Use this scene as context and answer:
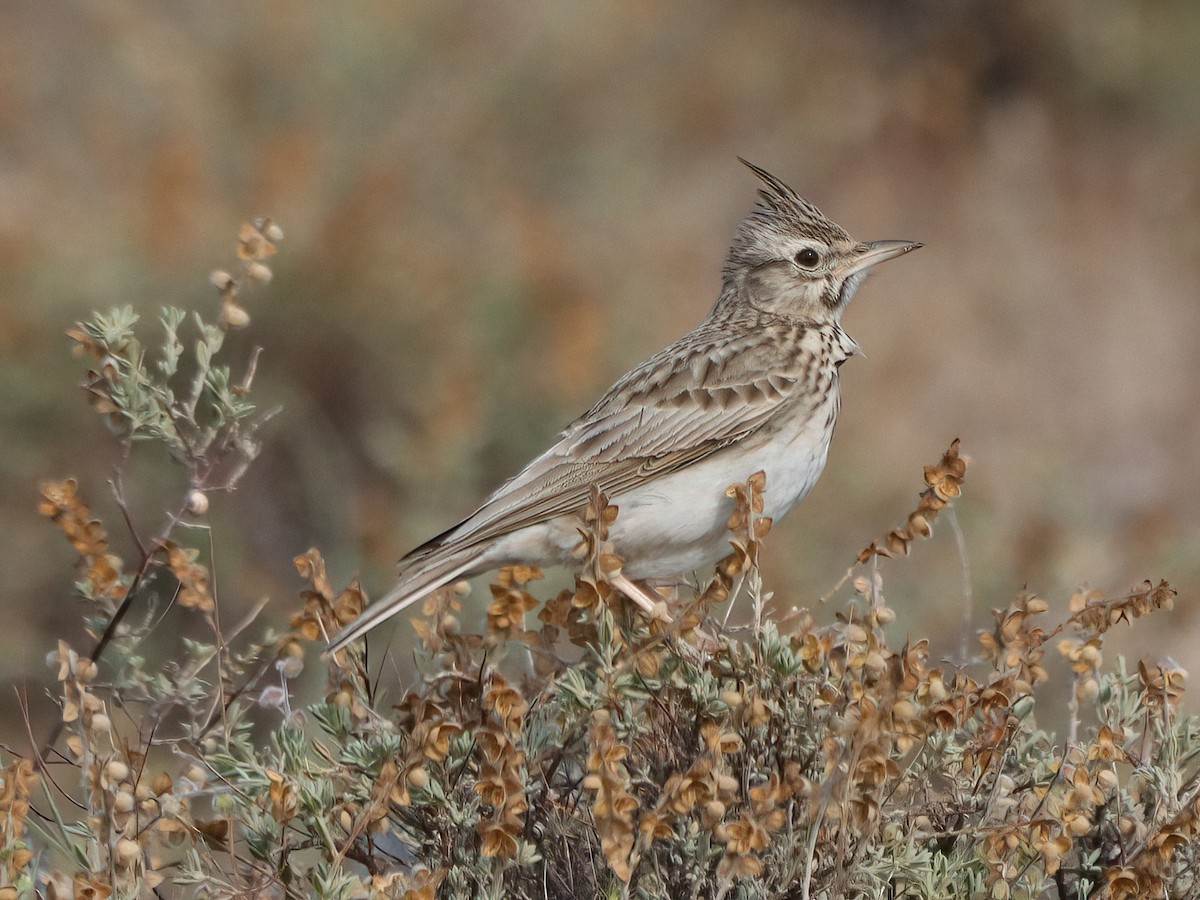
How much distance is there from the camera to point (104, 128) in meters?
9.65

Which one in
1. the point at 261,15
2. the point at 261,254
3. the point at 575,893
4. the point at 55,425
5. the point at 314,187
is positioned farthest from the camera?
the point at 261,15

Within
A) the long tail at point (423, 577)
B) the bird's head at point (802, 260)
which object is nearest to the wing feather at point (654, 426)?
the long tail at point (423, 577)

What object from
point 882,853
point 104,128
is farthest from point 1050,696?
point 104,128

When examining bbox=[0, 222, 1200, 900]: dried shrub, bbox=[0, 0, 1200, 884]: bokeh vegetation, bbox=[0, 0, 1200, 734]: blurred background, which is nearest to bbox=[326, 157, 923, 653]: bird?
bbox=[0, 0, 1200, 884]: bokeh vegetation

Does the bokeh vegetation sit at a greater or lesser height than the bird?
greater

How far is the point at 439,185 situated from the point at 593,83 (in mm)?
2566

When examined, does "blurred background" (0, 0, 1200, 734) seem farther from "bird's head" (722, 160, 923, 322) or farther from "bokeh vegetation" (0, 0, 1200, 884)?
"bird's head" (722, 160, 923, 322)

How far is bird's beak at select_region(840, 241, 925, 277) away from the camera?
4.84 metres

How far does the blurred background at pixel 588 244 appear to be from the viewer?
754cm

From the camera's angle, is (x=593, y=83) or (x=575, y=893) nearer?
(x=575, y=893)

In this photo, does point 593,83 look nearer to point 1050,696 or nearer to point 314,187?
point 314,187

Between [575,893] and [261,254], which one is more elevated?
[261,254]

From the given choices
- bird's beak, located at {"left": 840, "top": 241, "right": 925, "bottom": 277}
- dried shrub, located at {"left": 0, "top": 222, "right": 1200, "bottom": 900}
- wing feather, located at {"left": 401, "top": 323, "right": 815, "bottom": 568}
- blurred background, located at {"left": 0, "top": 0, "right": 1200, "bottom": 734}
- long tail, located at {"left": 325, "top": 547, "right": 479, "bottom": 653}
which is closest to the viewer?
dried shrub, located at {"left": 0, "top": 222, "right": 1200, "bottom": 900}

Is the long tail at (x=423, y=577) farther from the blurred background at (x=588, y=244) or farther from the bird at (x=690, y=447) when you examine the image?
the blurred background at (x=588, y=244)
